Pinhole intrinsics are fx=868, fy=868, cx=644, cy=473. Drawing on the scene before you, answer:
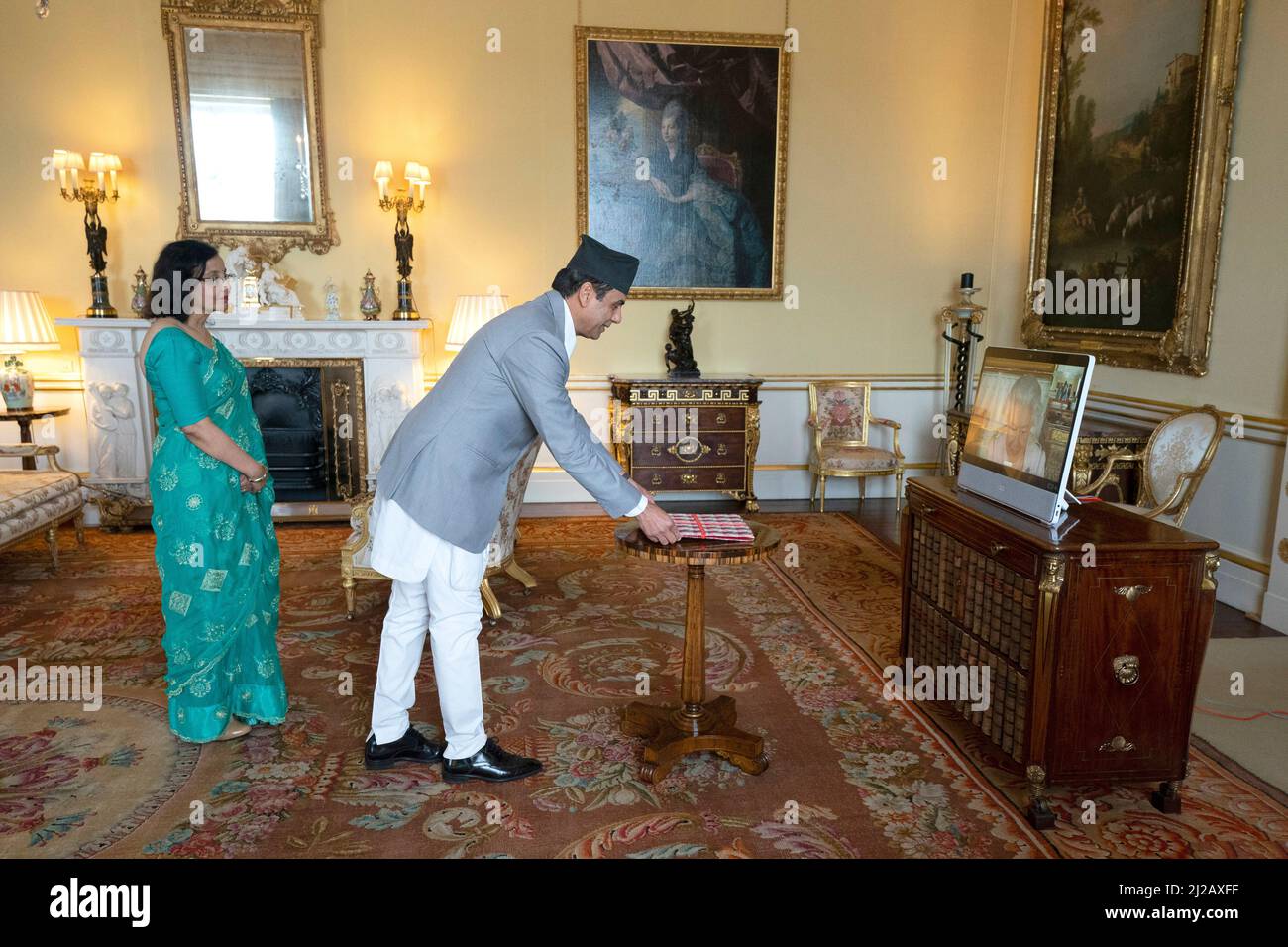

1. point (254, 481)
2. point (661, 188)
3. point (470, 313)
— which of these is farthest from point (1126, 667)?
point (661, 188)

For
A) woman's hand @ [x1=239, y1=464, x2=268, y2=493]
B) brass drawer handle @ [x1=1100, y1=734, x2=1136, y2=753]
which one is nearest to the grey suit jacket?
woman's hand @ [x1=239, y1=464, x2=268, y2=493]

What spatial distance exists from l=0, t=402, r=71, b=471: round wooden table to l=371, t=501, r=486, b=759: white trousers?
4887mm

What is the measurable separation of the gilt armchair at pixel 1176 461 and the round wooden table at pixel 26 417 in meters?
6.99

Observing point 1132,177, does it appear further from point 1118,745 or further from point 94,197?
point 94,197

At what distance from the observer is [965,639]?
3178 millimetres

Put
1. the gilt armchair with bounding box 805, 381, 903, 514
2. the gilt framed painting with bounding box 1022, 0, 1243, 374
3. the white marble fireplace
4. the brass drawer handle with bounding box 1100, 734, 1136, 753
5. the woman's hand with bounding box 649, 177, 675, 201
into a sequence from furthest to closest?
the gilt armchair with bounding box 805, 381, 903, 514, the woman's hand with bounding box 649, 177, 675, 201, the white marble fireplace, the gilt framed painting with bounding box 1022, 0, 1243, 374, the brass drawer handle with bounding box 1100, 734, 1136, 753

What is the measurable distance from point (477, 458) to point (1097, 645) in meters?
2.00

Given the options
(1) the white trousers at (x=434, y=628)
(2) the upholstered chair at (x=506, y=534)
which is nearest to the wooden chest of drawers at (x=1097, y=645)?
(1) the white trousers at (x=434, y=628)

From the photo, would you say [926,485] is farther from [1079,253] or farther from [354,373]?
[354,373]

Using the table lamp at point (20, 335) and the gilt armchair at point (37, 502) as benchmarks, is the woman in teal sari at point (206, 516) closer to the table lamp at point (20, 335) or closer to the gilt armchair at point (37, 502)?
the gilt armchair at point (37, 502)

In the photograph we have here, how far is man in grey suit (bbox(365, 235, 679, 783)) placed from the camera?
8.70ft

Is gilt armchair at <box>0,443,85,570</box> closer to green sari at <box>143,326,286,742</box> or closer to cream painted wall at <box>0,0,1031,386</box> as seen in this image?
cream painted wall at <box>0,0,1031,386</box>

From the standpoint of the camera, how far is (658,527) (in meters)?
2.66

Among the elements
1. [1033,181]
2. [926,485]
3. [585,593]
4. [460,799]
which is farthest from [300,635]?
[1033,181]
